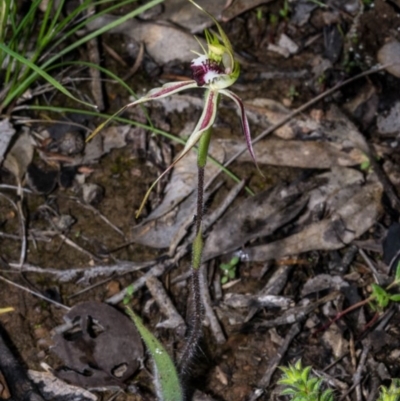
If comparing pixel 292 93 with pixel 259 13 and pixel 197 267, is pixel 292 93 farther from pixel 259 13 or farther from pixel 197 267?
pixel 197 267

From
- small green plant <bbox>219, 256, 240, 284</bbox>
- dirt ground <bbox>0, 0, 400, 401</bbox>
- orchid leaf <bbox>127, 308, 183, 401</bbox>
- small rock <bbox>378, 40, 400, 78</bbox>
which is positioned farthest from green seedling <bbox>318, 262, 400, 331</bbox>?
small rock <bbox>378, 40, 400, 78</bbox>

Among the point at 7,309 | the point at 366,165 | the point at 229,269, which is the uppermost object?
the point at 366,165

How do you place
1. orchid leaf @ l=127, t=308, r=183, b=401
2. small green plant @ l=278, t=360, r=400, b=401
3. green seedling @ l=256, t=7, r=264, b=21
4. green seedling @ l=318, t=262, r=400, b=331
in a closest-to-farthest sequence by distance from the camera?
1. small green plant @ l=278, t=360, r=400, b=401
2. orchid leaf @ l=127, t=308, r=183, b=401
3. green seedling @ l=318, t=262, r=400, b=331
4. green seedling @ l=256, t=7, r=264, b=21

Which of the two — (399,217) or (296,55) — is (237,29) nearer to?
(296,55)

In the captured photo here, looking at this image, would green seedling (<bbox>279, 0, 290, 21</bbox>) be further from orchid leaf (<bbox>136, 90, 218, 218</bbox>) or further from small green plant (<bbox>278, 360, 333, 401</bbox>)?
small green plant (<bbox>278, 360, 333, 401</bbox>)


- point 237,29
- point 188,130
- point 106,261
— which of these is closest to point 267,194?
point 188,130

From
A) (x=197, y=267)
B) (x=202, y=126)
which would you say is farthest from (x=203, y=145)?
(x=197, y=267)
